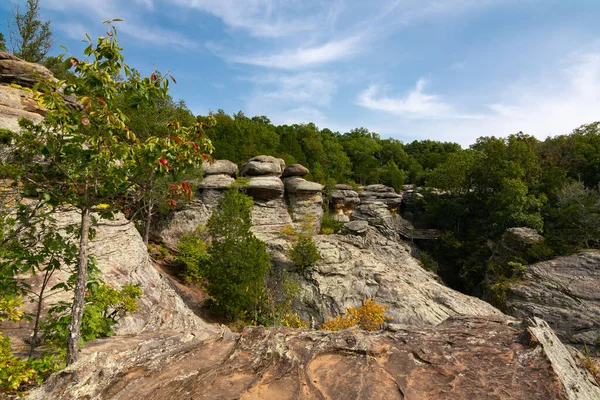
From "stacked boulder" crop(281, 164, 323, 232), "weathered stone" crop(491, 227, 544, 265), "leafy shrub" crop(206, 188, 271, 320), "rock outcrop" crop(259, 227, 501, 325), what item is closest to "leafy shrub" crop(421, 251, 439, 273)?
"weathered stone" crop(491, 227, 544, 265)

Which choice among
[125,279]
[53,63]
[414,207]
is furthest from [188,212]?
[414,207]

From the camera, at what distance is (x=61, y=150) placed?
11.5 feet

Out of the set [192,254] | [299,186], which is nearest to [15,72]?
[192,254]

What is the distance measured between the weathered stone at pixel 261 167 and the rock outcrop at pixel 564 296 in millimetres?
20888

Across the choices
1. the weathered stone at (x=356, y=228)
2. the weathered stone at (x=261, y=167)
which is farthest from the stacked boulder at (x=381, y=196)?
the weathered stone at (x=356, y=228)

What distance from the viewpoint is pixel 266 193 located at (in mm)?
27531

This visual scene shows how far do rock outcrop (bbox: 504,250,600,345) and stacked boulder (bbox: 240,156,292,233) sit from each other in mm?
16981

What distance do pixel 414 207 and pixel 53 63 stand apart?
40795 mm

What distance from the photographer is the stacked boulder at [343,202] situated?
36719 millimetres

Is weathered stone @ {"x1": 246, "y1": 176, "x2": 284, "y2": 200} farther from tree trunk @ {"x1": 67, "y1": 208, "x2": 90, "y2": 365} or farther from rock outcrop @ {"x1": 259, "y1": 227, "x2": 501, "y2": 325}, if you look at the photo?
tree trunk @ {"x1": 67, "y1": 208, "x2": 90, "y2": 365}

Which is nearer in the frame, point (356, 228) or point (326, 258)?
point (326, 258)

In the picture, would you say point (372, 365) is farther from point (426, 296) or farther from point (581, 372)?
point (426, 296)

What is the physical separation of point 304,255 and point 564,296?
13.9 metres

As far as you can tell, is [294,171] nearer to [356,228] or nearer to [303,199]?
[303,199]
